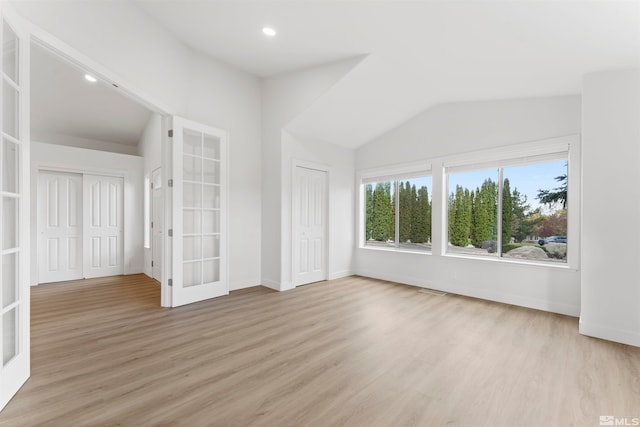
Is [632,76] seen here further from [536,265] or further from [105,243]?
[105,243]

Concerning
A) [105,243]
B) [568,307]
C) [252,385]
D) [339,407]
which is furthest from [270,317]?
[105,243]

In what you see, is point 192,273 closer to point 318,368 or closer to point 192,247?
point 192,247

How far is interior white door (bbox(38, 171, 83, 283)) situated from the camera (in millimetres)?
5230

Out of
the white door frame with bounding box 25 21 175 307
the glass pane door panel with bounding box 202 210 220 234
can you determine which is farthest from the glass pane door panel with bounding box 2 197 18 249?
the glass pane door panel with bounding box 202 210 220 234

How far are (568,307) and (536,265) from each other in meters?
0.58

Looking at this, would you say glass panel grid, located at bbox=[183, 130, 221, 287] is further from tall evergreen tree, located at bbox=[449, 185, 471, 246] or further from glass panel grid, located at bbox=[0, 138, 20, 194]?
tall evergreen tree, located at bbox=[449, 185, 471, 246]

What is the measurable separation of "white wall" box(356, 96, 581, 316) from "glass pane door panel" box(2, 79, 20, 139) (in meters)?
4.86

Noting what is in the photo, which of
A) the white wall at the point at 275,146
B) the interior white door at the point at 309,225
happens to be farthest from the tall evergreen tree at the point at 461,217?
the white wall at the point at 275,146

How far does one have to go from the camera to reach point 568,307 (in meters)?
3.57

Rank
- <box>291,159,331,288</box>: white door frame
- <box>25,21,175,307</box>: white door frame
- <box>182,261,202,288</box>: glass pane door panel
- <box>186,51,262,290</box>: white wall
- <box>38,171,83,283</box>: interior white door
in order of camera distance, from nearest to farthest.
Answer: <box>25,21,175,307</box>: white door frame → <box>182,261,202,288</box>: glass pane door panel → <box>186,51,262,290</box>: white wall → <box>291,159,331,288</box>: white door frame → <box>38,171,83,283</box>: interior white door

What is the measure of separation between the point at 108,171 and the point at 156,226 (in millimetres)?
1580

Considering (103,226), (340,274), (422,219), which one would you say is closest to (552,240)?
(422,219)

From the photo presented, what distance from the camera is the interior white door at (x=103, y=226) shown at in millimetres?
5664

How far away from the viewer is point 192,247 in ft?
13.6
